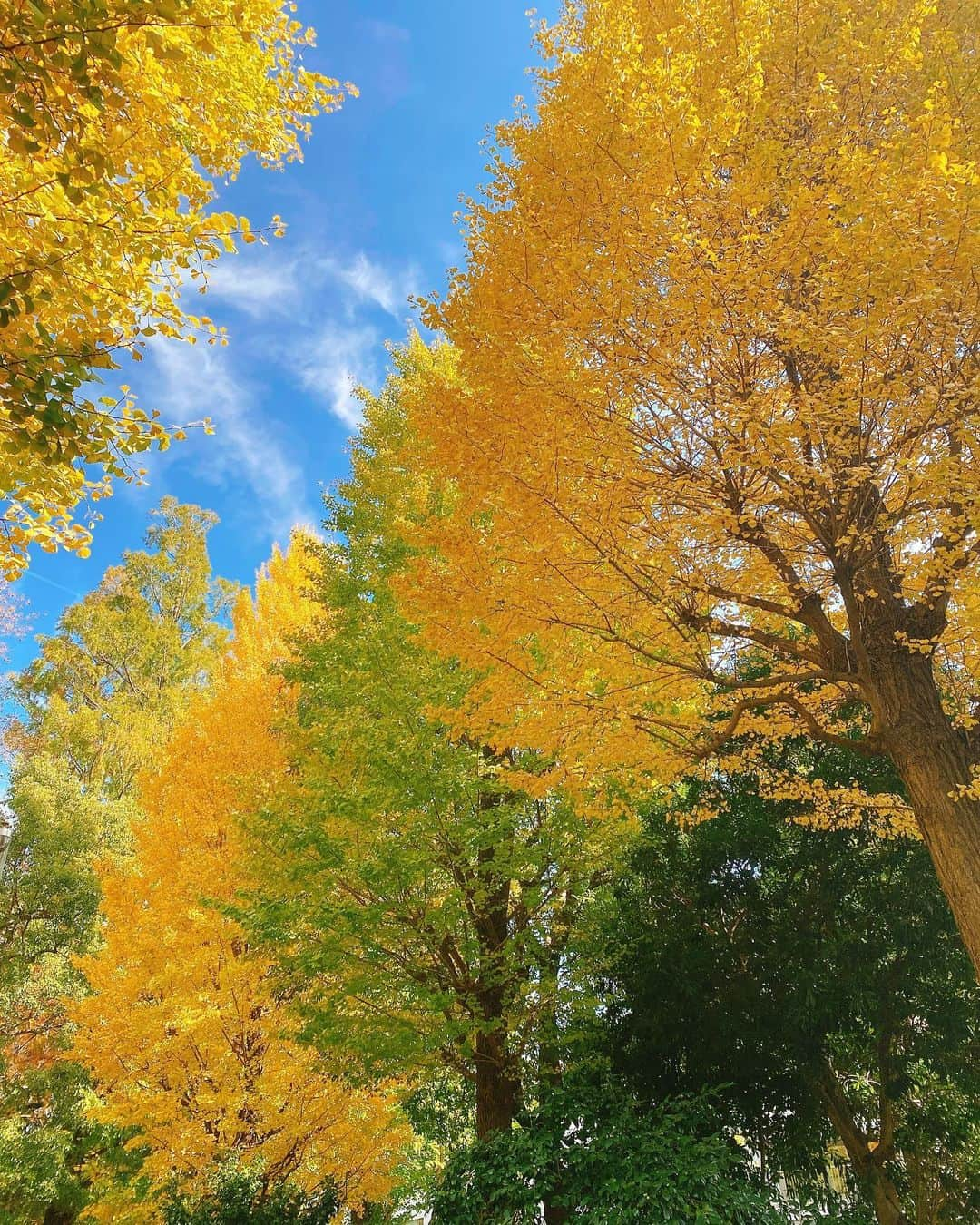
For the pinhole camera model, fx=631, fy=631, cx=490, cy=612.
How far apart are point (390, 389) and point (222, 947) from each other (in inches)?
277

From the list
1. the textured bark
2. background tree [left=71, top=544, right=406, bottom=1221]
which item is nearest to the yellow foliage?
the textured bark

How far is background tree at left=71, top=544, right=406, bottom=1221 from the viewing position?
6055 millimetres

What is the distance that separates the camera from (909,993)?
568cm

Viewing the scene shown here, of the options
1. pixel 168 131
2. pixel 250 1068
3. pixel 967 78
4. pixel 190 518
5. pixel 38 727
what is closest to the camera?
pixel 168 131

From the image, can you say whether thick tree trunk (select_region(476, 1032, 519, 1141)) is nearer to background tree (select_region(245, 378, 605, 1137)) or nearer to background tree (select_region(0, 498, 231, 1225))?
background tree (select_region(245, 378, 605, 1137))

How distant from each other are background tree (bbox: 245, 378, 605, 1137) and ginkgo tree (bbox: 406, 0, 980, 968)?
133 cm

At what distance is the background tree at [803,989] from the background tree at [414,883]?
2.93ft

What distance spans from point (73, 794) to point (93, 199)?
12.7 m

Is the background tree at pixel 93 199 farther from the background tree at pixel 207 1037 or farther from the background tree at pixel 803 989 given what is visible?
the background tree at pixel 803 989

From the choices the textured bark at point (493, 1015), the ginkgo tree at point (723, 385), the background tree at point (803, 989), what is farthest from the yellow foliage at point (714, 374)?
the background tree at point (803, 989)

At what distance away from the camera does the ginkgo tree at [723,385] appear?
2.79 m

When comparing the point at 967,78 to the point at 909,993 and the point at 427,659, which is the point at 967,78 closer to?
the point at 427,659

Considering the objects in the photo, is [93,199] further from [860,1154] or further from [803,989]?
[860,1154]

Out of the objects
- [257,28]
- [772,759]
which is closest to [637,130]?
[257,28]
